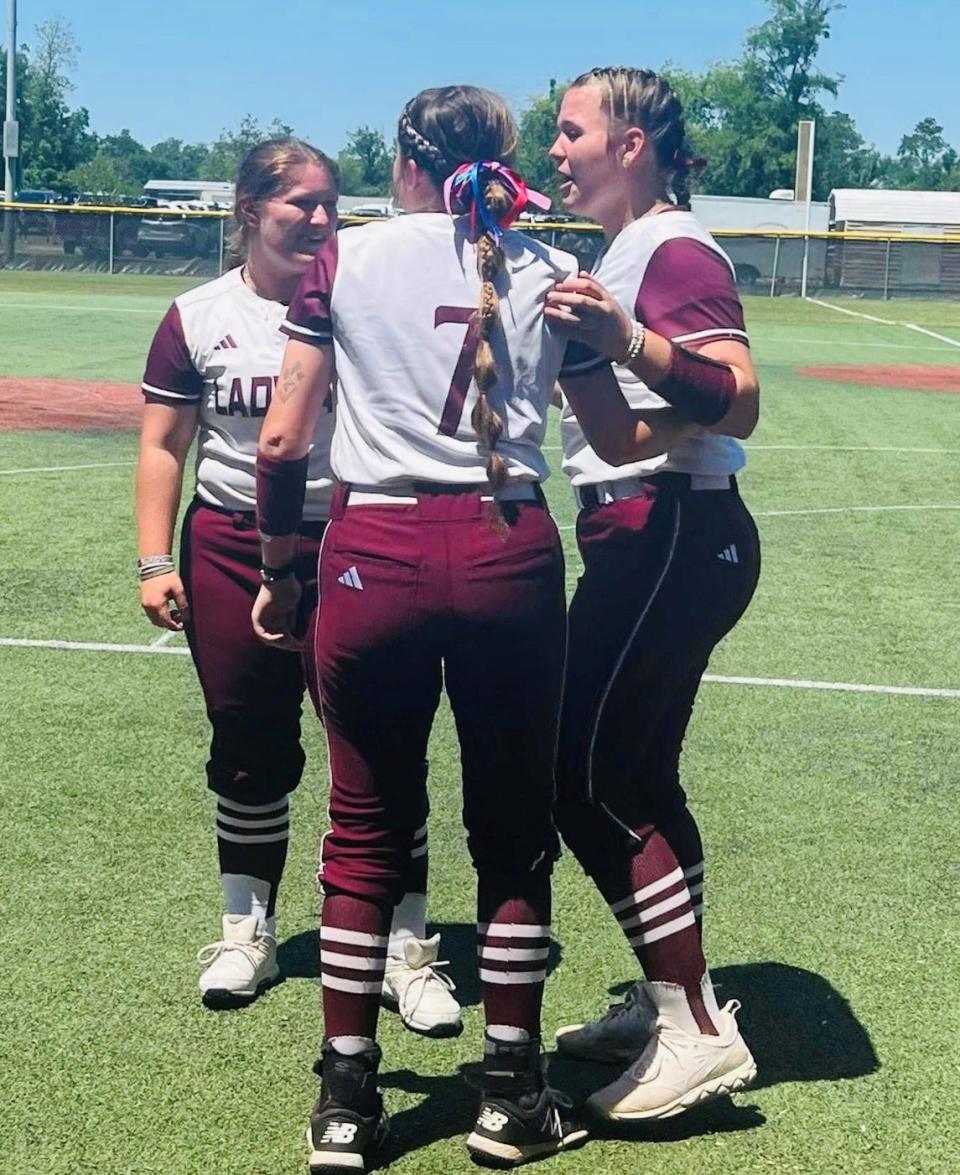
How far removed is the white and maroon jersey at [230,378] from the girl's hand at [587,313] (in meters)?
1.07

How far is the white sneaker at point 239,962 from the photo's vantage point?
4.09 meters

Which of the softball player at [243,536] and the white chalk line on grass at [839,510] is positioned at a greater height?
the softball player at [243,536]

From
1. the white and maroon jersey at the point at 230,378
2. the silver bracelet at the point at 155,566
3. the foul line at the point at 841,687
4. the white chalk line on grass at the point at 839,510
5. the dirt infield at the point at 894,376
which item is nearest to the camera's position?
the white and maroon jersey at the point at 230,378

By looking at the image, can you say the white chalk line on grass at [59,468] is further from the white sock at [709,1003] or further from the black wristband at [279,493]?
the white sock at [709,1003]

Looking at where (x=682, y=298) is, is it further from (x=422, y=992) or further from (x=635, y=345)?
(x=422, y=992)

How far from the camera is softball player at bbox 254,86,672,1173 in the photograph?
125 inches

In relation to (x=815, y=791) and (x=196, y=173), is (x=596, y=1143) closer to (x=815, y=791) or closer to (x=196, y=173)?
(x=815, y=791)

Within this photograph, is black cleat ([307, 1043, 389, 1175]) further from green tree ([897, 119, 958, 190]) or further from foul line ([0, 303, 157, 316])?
green tree ([897, 119, 958, 190])

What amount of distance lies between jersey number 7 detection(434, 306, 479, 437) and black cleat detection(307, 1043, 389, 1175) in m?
1.32

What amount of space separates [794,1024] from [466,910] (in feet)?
3.67

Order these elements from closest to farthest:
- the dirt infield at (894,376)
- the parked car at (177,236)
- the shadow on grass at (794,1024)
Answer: the shadow on grass at (794,1024) < the dirt infield at (894,376) < the parked car at (177,236)

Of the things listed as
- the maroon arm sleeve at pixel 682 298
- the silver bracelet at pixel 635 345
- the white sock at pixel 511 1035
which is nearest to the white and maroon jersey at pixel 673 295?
the maroon arm sleeve at pixel 682 298

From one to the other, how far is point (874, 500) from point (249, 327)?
332 inches

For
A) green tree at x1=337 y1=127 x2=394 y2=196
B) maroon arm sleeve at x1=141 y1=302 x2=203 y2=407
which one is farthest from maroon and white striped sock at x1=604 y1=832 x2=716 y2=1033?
green tree at x1=337 y1=127 x2=394 y2=196
